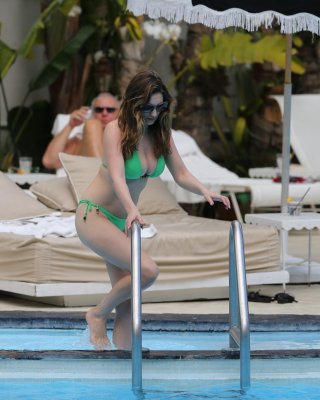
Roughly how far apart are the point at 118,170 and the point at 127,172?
0.52ft

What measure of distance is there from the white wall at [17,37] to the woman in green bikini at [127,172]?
919 cm

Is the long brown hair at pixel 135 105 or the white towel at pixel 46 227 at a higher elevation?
the long brown hair at pixel 135 105

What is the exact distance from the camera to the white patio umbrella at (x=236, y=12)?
25.9 feet

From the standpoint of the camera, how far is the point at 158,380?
557 cm

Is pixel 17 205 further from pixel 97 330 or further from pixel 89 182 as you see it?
pixel 97 330

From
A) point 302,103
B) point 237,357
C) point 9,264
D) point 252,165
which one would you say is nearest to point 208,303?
point 9,264

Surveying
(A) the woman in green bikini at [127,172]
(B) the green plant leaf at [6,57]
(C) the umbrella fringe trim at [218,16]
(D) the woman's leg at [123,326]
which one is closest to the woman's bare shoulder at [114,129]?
(A) the woman in green bikini at [127,172]

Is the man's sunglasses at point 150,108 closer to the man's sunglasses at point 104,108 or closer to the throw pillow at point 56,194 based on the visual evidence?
the throw pillow at point 56,194

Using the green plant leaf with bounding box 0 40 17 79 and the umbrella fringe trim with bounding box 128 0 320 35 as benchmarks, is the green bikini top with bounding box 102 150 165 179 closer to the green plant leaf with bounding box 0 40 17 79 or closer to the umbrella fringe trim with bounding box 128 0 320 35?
the umbrella fringe trim with bounding box 128 0 320 35

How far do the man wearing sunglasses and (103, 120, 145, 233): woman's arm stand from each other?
4876mm

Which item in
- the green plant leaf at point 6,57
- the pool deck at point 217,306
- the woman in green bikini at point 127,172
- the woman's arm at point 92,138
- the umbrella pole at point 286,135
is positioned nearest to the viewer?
the woman in green bikini at point 127,172

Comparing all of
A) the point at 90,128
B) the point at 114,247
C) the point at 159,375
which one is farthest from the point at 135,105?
the point at 90,128

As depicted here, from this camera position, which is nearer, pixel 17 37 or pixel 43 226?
pixel 43 226

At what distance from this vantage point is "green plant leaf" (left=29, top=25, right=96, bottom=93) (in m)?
13.9
